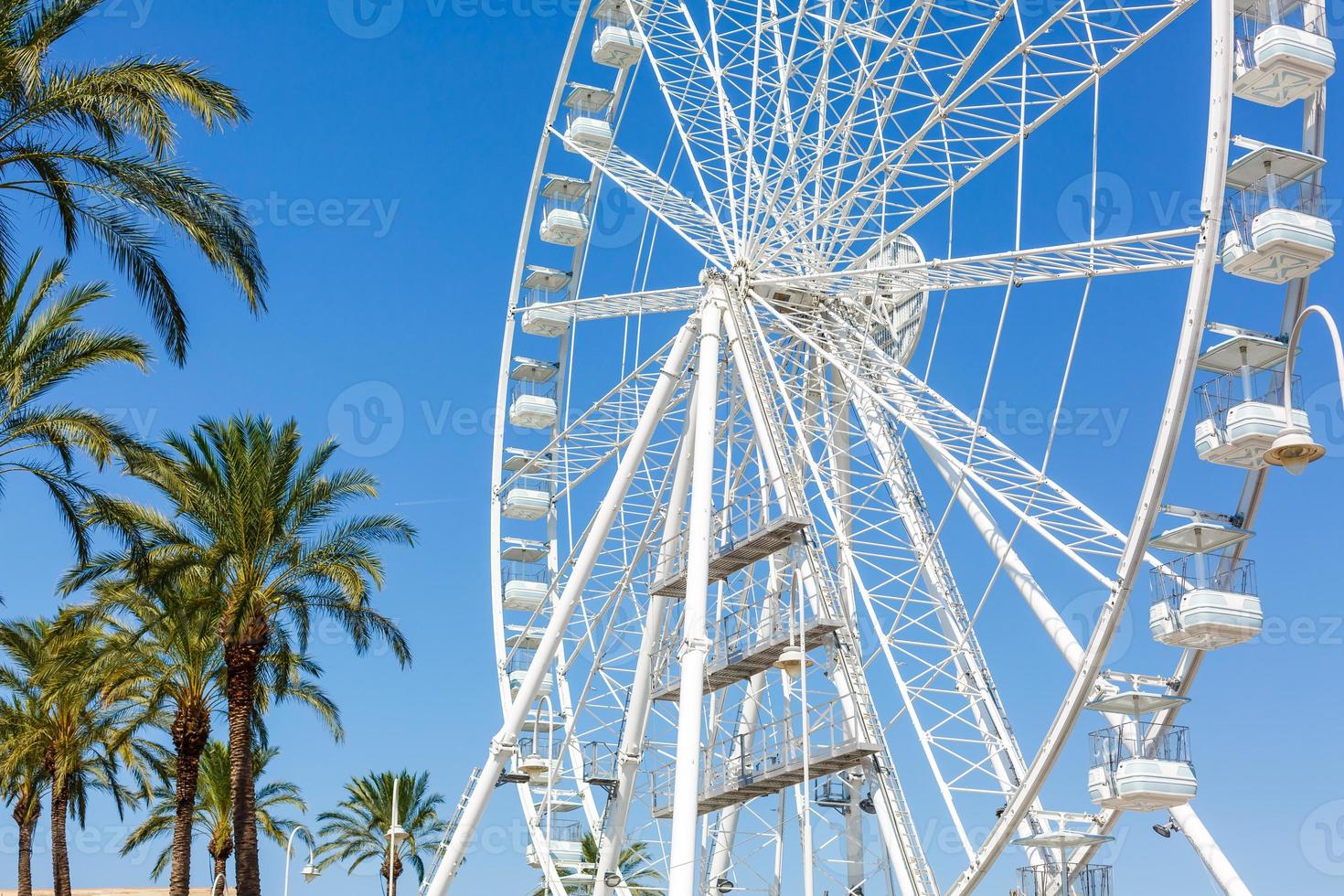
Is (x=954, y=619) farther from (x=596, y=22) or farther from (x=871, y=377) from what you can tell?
(x=596, y=22)

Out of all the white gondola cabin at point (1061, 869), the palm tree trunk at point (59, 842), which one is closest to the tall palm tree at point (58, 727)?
the palm tree trunk at point (59, 842)

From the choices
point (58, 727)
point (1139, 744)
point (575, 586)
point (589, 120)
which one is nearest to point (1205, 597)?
point (1139, 744)

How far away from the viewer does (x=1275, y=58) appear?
20.1 metres

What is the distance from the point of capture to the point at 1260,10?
2109 cm

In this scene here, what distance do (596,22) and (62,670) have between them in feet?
58.2

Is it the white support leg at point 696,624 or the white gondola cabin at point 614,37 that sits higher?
the white gondola cabin at point 614,37

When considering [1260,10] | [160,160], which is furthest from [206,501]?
[1260,10]

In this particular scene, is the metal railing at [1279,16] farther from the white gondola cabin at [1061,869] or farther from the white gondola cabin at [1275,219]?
the white gondola cabin at [1061,869]

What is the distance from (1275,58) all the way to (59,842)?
33526mm

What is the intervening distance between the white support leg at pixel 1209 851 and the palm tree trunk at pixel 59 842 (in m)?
28.0

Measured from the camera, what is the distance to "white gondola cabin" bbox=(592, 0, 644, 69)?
3597cm

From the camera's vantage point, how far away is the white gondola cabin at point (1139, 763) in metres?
21.0

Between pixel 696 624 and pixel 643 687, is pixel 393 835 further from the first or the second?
pixel 696 624

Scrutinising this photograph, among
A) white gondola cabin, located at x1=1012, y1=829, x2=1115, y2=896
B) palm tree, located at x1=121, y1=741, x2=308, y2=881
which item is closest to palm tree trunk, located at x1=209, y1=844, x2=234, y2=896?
palm tree, located at x1=121, y1=741, x2=308, y2=881
